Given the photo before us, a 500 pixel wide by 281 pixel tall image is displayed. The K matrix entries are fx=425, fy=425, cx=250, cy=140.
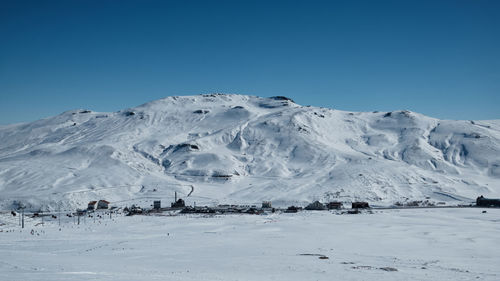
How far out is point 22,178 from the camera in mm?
92125

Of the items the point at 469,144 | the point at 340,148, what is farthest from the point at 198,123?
the point at 469,144

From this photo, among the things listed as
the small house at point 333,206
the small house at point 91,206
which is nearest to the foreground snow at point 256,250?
the small house at point 333,206

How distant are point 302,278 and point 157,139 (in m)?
111

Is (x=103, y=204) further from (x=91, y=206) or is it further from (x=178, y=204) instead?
(x=178, y=204)

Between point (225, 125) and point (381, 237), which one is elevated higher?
point (225, 125)

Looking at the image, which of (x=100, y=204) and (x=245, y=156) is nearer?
(x=100, y=204)

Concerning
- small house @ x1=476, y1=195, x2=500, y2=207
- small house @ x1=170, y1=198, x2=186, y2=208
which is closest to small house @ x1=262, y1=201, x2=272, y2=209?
small house @ x1=170, y1=198, x2=186, y2=208

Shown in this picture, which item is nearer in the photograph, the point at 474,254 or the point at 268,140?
the point at 474,254

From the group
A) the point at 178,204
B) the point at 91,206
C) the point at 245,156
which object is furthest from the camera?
the point at 245,156

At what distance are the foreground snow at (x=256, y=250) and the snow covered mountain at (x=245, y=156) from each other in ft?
104

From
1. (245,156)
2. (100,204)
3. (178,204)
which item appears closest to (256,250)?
(178,204)

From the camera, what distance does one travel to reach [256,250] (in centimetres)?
3070

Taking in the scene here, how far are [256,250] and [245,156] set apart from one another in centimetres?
8589

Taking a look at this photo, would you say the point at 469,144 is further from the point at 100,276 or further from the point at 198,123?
the point at 100,276
